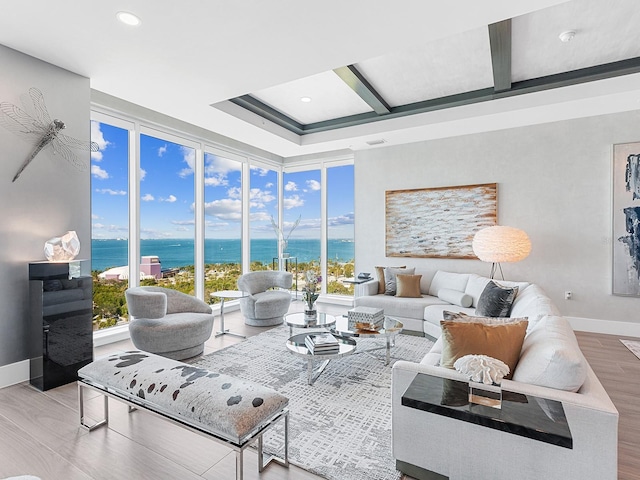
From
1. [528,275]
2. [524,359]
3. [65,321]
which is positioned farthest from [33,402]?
[528,275]

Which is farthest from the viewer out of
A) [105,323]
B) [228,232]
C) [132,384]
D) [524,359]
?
[228,232]

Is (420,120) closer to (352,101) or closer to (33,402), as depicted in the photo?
(352,101)

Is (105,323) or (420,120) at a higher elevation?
(420,120)

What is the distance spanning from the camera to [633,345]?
3.89m

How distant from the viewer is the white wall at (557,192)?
441 cm

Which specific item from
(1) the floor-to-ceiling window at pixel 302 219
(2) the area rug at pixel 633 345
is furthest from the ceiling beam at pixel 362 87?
(2) the area rug at pixel 633 345

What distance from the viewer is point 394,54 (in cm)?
348

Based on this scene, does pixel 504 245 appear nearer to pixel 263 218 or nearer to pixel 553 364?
pixel 553 364

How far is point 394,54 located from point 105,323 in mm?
4711

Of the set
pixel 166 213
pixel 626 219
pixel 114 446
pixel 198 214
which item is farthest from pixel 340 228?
pixel 114 446

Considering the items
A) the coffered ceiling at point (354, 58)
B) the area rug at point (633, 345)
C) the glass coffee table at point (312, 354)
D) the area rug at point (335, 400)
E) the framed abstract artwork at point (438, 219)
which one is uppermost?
the coffered ceiling at point (354, 58)

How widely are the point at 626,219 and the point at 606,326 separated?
4.69 feet

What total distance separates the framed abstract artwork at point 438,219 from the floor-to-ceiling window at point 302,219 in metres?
1.63

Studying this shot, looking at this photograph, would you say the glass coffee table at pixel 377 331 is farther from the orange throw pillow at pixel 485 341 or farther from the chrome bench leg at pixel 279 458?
the chrome bench leg at pixel 279 458
